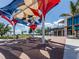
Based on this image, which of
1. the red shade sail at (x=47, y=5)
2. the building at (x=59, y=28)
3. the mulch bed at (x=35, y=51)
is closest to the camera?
the mulch bed at (x=35, y=51)

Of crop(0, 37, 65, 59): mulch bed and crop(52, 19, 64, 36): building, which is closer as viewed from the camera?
crop(0, 37, 65, 59): mulch bed

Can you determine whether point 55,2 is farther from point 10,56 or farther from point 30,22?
point 30,22

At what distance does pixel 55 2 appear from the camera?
23406 mm

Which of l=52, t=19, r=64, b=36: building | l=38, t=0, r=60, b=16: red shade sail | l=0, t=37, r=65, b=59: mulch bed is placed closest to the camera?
l=0, t=37, r=65, b=59: mulch bed

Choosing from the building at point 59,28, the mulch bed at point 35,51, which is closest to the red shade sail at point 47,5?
the mulch bed at point 35,51

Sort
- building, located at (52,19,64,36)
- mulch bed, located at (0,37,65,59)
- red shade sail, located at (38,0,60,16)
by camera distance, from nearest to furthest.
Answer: mulch bed, located at (0,37,65,59) < red shade sail, located at (38,0,60,16) < building, located at (52,19,64,36)

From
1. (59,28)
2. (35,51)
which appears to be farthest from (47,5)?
(59,28)

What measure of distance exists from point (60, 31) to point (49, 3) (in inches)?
2591

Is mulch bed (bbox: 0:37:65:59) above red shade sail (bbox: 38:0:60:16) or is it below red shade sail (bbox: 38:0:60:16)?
below

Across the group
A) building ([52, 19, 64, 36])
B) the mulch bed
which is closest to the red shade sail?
the mulch bed

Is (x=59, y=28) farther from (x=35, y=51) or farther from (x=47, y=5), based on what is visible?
(x=35, y=51)

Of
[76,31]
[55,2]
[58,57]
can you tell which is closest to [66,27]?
[76,31]

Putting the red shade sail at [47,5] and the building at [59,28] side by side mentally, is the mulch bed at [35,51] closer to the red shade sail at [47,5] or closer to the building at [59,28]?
the red shade sail at [47,5]

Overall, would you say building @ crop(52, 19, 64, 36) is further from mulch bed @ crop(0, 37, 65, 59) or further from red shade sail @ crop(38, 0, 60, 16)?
mulch bed @ crop(0, 37, 65, 59)
